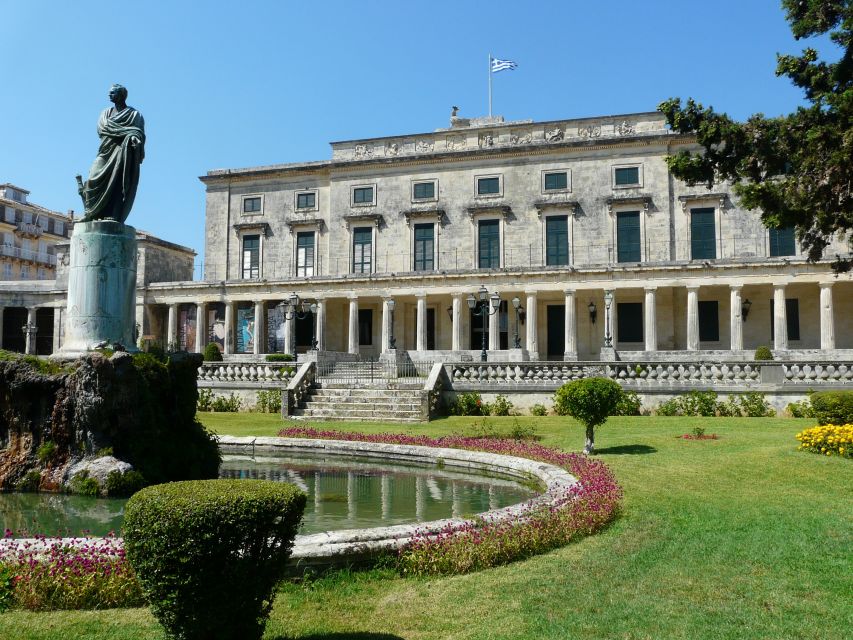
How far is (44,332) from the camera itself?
49094 millimetres

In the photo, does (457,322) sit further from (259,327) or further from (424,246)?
(259,327)

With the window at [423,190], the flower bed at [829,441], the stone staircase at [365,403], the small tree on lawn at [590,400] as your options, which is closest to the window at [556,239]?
the window at [423,190]

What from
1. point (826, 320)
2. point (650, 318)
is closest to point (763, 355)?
point (826, 320)

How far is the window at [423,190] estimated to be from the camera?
4238 centimetres

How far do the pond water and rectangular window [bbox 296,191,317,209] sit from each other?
103 feet

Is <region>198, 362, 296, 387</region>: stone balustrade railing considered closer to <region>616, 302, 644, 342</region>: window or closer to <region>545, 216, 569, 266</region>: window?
<region>545, 216, 569, 266</region>: window

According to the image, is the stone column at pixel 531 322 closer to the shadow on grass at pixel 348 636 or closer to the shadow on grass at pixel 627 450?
the shadow on grass at pixel 627 450

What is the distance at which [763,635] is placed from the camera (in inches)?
195

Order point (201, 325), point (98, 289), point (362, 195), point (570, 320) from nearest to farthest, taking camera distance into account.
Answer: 1. point (98, 289)
2. point (570, 320)
3. point (201, 325)
4. point (362, 195)

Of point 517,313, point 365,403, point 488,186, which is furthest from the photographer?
point 488,186

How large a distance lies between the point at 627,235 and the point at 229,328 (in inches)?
938

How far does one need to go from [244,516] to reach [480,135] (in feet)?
132

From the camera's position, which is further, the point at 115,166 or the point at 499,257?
the point at 499,257

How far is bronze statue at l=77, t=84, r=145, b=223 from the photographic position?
A: 39.4 feet
